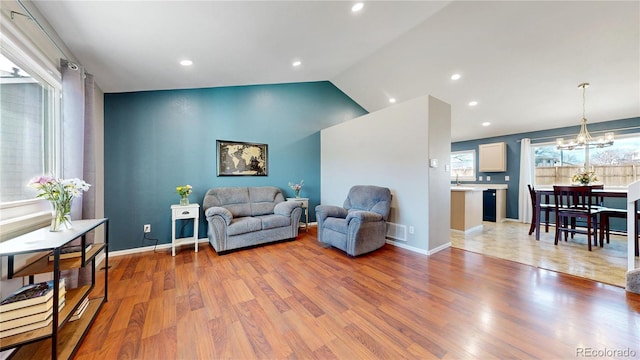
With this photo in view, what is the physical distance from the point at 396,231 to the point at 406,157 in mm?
1179

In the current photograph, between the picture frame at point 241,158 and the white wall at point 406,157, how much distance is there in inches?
70.3

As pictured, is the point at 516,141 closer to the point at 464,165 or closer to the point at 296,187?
the point at 464,165

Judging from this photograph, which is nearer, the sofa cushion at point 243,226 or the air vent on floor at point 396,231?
the sofa cushion at point 243,226

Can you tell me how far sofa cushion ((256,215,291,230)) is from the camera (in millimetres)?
3588

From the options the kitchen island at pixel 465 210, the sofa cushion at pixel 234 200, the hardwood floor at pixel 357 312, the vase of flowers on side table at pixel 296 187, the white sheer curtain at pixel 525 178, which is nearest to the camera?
the hardwood floor at pixel 357 312

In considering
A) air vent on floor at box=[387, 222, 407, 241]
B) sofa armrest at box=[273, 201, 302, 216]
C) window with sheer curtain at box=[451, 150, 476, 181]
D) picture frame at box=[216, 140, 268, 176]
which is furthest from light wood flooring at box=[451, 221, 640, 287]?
picture frame at box=[216, 140, 268, 176]

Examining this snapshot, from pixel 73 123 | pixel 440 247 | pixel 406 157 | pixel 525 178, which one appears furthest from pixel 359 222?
pixel 525 178

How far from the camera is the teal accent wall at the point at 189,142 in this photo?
3.28 m

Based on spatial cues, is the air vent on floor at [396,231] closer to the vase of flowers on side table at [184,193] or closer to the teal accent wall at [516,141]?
the vase of flowers on side table at [184,193]

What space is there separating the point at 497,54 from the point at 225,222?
4.69 metres

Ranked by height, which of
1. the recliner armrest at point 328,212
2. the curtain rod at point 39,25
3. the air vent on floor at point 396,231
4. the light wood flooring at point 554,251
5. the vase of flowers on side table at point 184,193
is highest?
the curtain rod at point 39,25

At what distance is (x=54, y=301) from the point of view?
1227 millimetres

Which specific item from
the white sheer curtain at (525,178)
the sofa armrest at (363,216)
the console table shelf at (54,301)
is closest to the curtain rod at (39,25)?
the console table shelf at (54,301)

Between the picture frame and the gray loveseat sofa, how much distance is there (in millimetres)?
362
